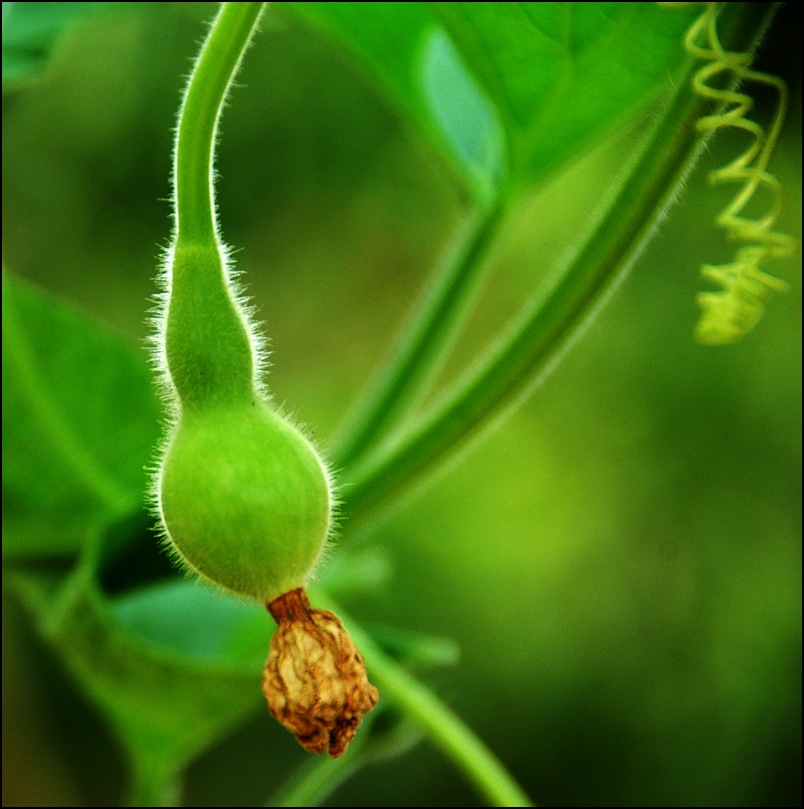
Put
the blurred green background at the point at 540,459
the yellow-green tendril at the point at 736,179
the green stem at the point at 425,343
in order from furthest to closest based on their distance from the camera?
the blurred green background at the point at 540,459, the green stem at the point at 425,343, the yellow-green tendril at the point at 736,179

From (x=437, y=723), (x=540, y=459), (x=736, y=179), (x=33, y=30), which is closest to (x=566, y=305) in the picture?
(x=736, y=179)

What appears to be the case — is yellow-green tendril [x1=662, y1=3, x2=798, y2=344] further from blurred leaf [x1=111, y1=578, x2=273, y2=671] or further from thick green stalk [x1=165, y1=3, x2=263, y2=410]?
blurred leaf [x1=111, y1=578, x2=273, y2=671]

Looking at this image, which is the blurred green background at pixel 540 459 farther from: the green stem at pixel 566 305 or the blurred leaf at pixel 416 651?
the green stem at pixel 566 305

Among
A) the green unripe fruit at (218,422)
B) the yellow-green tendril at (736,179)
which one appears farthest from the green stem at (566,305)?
the green unripe fruit at (218,422)

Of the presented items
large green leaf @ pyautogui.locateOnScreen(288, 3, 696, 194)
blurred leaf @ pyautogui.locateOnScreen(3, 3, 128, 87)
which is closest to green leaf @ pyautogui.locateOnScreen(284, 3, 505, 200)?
large green leaf @ pyautogui.locateOnScreen(288, 3, 696, 194)

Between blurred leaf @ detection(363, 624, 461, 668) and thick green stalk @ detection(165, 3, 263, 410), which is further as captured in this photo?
blurred leaf @ detection(363, 624, 461, 668)
